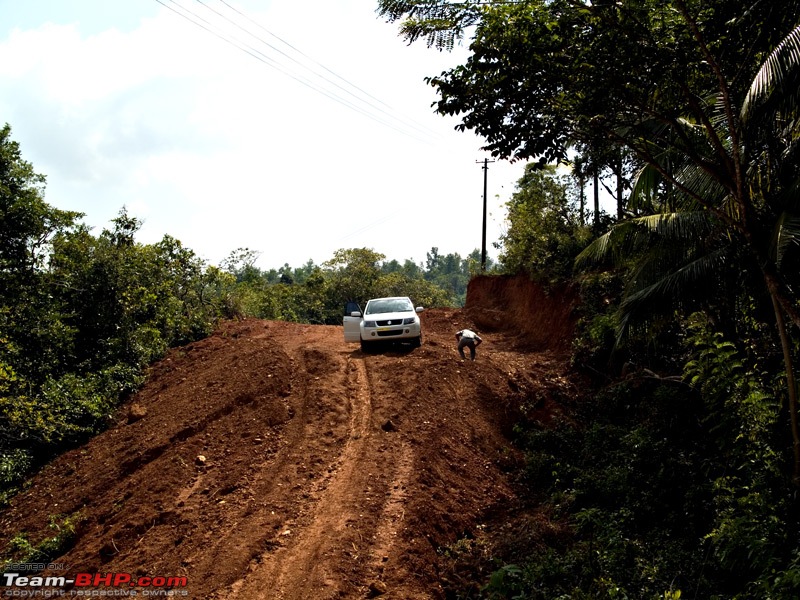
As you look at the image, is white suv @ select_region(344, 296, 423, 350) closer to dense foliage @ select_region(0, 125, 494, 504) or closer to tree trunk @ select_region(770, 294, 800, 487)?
dense foliage @ select_region(0, 125, 494, 504)

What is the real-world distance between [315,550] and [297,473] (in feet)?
6.61

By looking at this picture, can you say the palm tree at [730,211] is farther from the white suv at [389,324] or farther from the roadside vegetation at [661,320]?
the white suv at [389,324]

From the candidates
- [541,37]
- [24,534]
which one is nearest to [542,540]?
[541,37]

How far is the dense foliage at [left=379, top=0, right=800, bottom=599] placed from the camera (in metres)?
5.55

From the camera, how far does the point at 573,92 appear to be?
668 centimetres

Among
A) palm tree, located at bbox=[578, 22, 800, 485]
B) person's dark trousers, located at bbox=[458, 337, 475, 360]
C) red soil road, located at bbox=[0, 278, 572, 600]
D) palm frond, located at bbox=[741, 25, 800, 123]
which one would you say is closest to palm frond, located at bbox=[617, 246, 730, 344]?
palm tree, located at bbox=[578, 22, 800, 485]

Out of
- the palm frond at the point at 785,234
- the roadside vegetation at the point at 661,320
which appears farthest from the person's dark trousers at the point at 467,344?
the palm frond at the point at 785,234

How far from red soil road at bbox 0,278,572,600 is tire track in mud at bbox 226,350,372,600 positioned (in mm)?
21

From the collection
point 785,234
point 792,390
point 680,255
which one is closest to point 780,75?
point 785,234

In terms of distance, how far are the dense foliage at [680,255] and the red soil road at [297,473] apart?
1066 millimetres

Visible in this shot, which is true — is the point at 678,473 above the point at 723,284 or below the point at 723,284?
below

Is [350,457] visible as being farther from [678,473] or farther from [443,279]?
[443,279]

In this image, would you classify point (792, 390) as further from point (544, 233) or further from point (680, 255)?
point (544, 233)

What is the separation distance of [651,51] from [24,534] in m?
11.4
